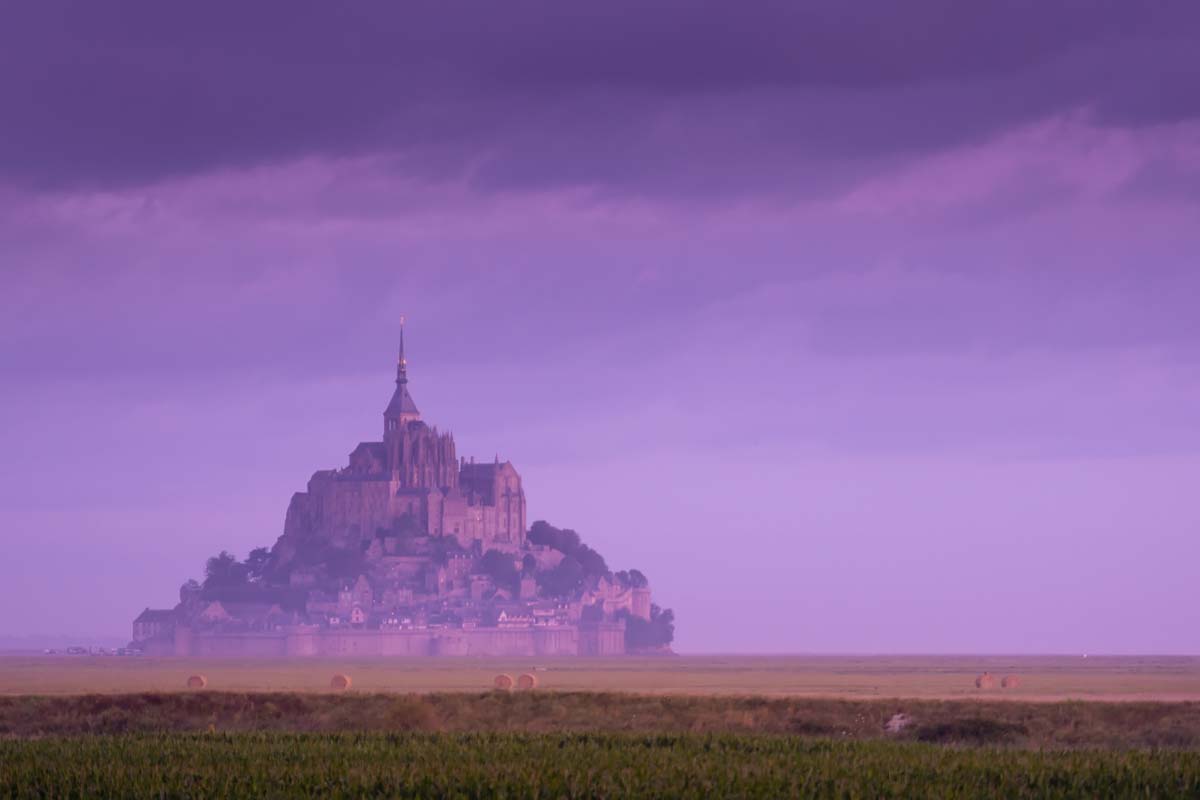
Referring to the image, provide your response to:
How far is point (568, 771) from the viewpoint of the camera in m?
33.8

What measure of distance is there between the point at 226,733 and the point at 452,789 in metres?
Answer: 15.6

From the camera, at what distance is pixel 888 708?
6306 cm

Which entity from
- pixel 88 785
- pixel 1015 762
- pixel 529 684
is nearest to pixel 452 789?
pixel 88 785

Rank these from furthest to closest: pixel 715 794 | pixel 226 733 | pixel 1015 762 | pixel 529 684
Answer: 1. pixel 529 684
2. pixel 226 733
3. pixel 1015 762
4. pixel 715 794

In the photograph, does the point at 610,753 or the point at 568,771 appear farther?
the point at 610,753

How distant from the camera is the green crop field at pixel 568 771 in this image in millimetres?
32094

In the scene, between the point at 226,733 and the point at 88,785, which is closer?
the point at 88,785

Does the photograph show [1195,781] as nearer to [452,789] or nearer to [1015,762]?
[1015,762]

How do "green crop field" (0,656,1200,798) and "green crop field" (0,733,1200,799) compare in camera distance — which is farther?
"green crop field" (0,656,1200,798)

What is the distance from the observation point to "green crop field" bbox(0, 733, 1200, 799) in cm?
3209

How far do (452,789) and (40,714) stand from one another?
34.6 m

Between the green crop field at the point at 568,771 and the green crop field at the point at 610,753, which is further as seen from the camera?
the green crop field at the point at 610,753

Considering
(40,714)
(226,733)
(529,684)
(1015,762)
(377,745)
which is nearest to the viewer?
(1015,762)

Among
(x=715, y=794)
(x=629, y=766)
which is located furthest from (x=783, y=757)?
(x=715, y=794)
